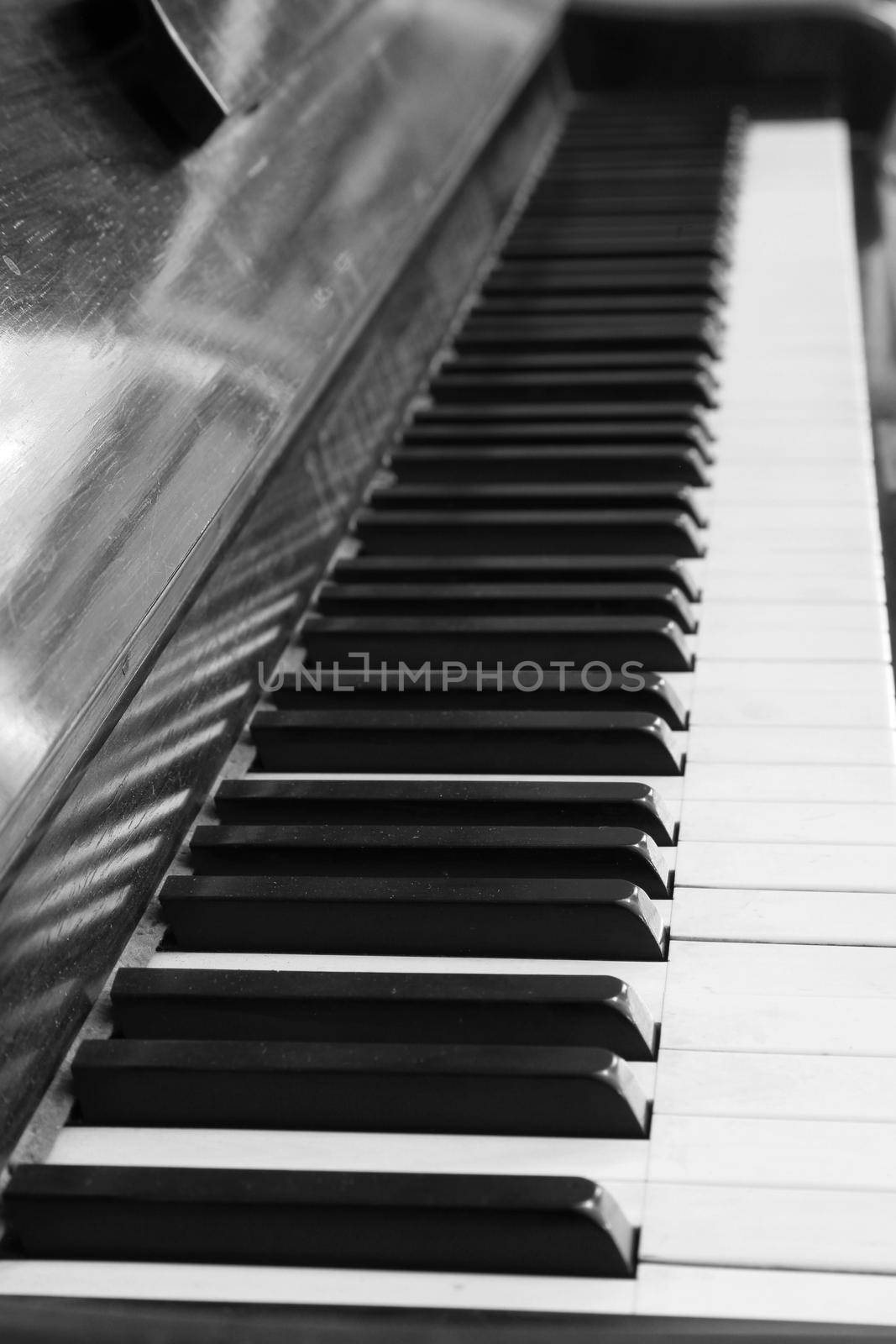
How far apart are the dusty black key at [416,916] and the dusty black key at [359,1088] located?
0.11 metres

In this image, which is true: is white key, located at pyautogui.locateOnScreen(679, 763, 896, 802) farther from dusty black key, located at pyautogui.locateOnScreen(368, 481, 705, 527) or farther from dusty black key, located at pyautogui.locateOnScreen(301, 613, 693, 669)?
dusty black key, located at pyautogui.locateOnScreen(368, 481, 705, 527)

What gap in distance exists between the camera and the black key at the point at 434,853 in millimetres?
1083

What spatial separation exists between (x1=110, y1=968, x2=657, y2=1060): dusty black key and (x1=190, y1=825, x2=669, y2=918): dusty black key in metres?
0.12

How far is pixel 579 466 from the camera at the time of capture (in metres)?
1.64

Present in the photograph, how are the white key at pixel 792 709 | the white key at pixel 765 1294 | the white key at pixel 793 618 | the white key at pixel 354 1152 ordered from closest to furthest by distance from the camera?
the white key at pixel 765 1294 → the white key at pixel 354 1152 → the white key at pixel 792 709 → the white key at pixel 793 618

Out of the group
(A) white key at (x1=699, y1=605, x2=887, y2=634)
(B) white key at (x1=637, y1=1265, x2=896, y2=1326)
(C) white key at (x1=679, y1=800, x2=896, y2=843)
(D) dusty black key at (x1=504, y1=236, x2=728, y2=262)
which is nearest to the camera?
(B) white key at (x1=637, y1=1265, x2=896, y2=1326)

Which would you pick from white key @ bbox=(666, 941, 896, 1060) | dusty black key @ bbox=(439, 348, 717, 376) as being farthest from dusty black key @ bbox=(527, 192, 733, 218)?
white key @ bbox=(666, 941, 896, 1060)

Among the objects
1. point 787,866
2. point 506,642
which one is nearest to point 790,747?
point 787,866

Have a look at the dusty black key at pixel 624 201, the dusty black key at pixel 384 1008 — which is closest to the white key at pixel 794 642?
the dusty black key at pixel 384 1008

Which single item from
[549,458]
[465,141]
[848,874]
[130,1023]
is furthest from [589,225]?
[130,1023]

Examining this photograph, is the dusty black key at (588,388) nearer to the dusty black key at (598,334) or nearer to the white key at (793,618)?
the dusty black key at (598,334)

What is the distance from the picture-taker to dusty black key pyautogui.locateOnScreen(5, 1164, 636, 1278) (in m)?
0.82

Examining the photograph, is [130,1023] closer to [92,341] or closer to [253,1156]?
[253,1156]

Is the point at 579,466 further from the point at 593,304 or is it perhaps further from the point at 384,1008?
the point at 384,1008
